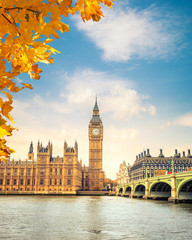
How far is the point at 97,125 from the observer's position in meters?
141

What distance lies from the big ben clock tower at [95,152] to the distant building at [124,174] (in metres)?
25.4

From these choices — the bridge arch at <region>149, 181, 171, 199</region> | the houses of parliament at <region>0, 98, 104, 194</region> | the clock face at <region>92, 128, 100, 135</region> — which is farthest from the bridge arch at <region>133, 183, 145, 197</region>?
the clock face at <region>92, 128, 100, 135</region>

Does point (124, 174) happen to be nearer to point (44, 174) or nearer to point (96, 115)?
point (96, 115)

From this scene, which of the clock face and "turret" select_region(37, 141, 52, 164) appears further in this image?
the clock face

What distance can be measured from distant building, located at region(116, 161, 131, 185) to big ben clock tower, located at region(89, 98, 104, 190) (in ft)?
83.3

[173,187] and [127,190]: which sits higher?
[173,187]

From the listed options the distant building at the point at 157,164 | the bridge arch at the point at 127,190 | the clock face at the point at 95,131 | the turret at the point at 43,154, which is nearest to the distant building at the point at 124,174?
the distant building at the point at 157,164

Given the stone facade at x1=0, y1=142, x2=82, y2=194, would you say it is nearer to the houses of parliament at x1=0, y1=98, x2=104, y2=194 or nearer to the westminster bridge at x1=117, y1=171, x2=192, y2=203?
the houses of parliament at x1=0, y1=98, x2=104, y2=194

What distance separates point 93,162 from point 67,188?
92.4 feet

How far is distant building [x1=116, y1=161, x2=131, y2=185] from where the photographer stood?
14707 centimetres

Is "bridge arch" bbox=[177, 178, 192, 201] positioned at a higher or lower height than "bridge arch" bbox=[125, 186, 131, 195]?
higher

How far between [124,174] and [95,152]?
103 feet

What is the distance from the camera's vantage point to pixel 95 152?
438 feet

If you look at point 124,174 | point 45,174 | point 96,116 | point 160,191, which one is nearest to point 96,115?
point 96,116
